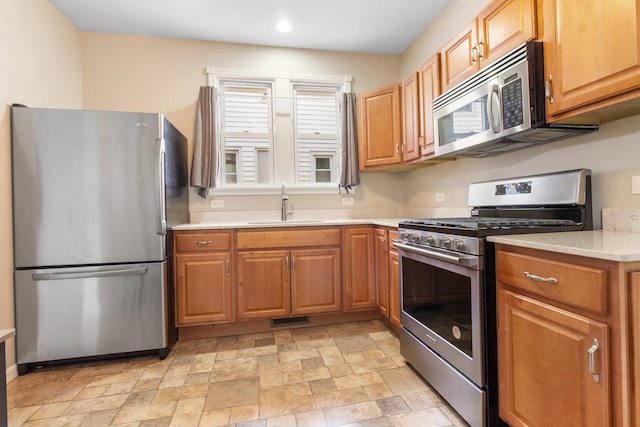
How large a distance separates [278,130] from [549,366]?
2.93 m

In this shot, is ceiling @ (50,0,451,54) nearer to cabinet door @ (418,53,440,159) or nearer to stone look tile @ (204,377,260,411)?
cabinet door @ (418,53,440,159)

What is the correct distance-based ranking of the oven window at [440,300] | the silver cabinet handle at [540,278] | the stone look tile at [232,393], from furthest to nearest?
1. the stone look tile at [232,393]
2. the oven window at [440,300]
3. the silver cabinet handle at [540,278]

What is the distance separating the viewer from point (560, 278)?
108cm

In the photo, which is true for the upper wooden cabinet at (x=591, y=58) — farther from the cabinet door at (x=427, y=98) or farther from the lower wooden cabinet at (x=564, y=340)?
the cabinet door at (x=427, y=98)

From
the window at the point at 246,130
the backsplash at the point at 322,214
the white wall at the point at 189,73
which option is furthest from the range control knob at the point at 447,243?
the window at the point at 246,130

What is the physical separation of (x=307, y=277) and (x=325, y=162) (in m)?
1.35

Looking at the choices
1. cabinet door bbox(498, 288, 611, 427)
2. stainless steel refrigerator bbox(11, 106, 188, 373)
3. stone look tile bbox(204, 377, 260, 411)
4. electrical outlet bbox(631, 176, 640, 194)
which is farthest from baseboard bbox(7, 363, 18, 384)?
electrical outlet bbox(631, 176, 640, 194)

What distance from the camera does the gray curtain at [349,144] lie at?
129 inches

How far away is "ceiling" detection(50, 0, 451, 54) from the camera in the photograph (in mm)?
2611

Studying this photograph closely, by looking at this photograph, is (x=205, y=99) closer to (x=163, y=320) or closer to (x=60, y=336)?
(x=163, y=320)

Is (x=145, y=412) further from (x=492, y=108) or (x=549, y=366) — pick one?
(x=492, y=108)

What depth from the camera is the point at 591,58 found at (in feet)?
4.20

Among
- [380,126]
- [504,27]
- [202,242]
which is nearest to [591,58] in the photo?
[504,27]

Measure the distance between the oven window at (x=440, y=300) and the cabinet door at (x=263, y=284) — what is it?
1.06 m
